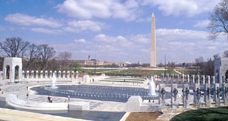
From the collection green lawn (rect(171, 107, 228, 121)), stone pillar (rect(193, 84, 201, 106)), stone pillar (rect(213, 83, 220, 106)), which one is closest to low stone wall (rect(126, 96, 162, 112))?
green lawn (rect(171, 107, 228, 121))

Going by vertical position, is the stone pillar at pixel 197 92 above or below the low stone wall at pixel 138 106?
above

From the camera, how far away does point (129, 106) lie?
49.3 ft

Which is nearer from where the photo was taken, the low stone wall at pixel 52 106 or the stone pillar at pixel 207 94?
the stone pillar at pixel 207 94

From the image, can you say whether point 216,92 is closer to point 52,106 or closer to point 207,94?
point 207,94

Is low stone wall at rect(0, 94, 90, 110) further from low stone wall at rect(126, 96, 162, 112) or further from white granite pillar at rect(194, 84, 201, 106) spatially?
white granite pillar at rect(194, 84, 201, 106)

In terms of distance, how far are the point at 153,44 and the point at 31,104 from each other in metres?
55.6

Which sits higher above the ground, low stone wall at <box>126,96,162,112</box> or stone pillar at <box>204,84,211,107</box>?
stone pillar at <box>204,84,211,107</box>

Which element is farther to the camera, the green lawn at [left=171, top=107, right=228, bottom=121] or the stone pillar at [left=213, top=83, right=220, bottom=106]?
the stone pillar at [left=213, top=83, right=220, bottom=106]

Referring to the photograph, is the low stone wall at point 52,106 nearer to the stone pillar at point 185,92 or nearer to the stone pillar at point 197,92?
the stone pillar at point 185,92

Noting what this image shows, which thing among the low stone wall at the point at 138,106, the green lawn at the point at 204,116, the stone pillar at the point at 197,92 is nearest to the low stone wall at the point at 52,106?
the low stone wall at the point at 138,106

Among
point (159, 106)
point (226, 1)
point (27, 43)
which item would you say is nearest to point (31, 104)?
point (159, 106)

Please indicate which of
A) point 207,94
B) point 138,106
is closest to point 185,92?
point 207,94

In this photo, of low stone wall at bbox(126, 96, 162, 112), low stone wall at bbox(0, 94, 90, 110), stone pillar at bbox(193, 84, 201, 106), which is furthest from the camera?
low stone wall at bbox(0, 94, 90, 110)

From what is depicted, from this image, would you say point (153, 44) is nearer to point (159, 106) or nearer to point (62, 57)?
point (62, 57)
